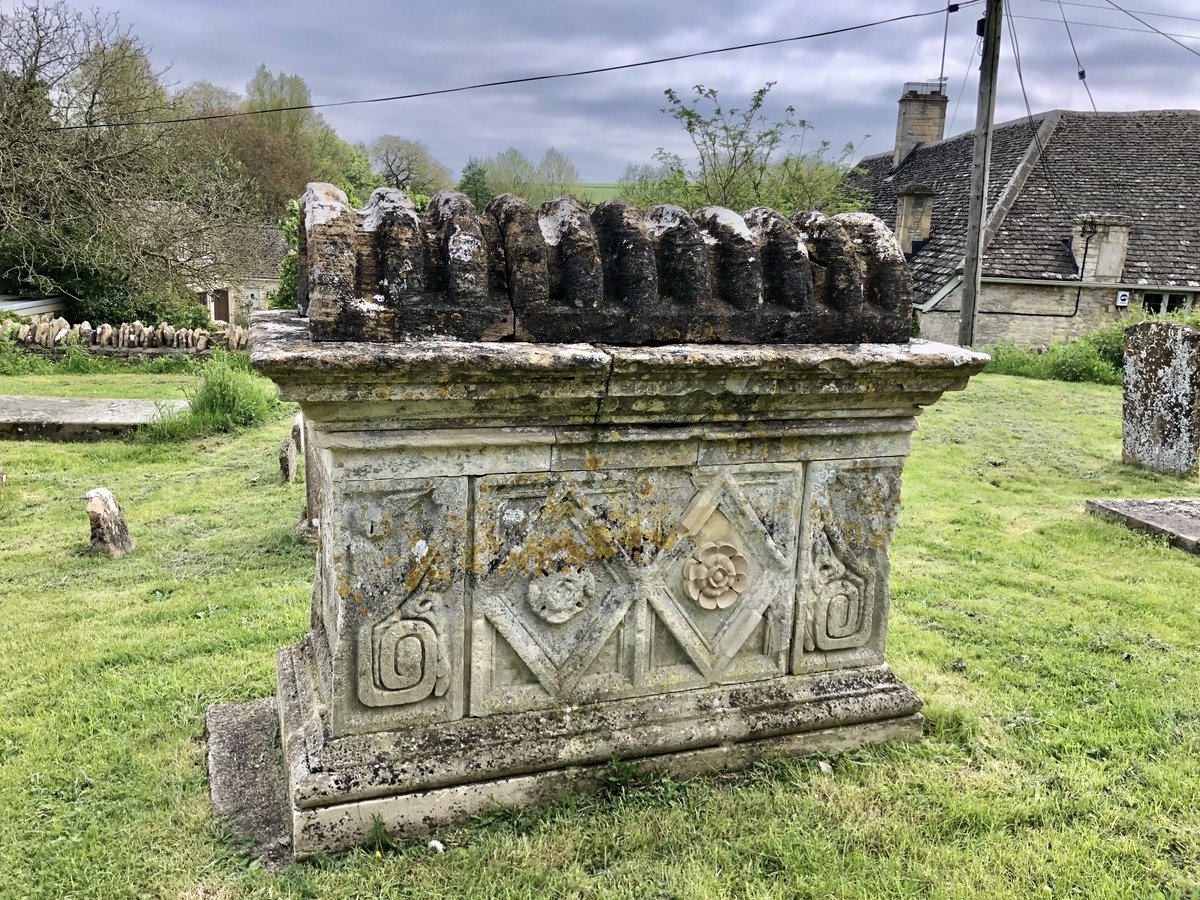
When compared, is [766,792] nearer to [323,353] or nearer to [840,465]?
[840,465]

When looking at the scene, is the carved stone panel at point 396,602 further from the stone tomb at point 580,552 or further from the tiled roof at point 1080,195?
the tiled roof at point 1080,195

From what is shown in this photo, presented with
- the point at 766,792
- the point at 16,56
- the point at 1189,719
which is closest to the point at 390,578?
the point at 766,792

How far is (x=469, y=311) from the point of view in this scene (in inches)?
94.7

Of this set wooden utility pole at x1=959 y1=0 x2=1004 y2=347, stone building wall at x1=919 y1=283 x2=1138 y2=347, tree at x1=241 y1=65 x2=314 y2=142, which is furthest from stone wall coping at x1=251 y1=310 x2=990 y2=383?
tree at x1=241 y1=65 x2=314 y2=142

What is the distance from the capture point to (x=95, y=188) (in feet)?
53.0

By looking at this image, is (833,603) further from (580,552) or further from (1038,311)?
(1038,311)

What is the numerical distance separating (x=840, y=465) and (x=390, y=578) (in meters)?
1.55

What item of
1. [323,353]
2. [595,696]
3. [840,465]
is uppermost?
[323,353]

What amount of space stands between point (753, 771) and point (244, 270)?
65.3 feet

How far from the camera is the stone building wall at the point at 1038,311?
17.2 meters

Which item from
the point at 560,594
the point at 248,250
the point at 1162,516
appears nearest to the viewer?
the point at 560,594

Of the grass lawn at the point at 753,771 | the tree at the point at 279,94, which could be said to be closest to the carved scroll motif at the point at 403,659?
the grass lawn at the point at 753,771

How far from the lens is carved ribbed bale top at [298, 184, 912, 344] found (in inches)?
93.0

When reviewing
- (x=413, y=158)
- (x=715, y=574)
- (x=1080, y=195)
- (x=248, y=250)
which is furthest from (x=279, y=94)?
(x=715, y=574)
